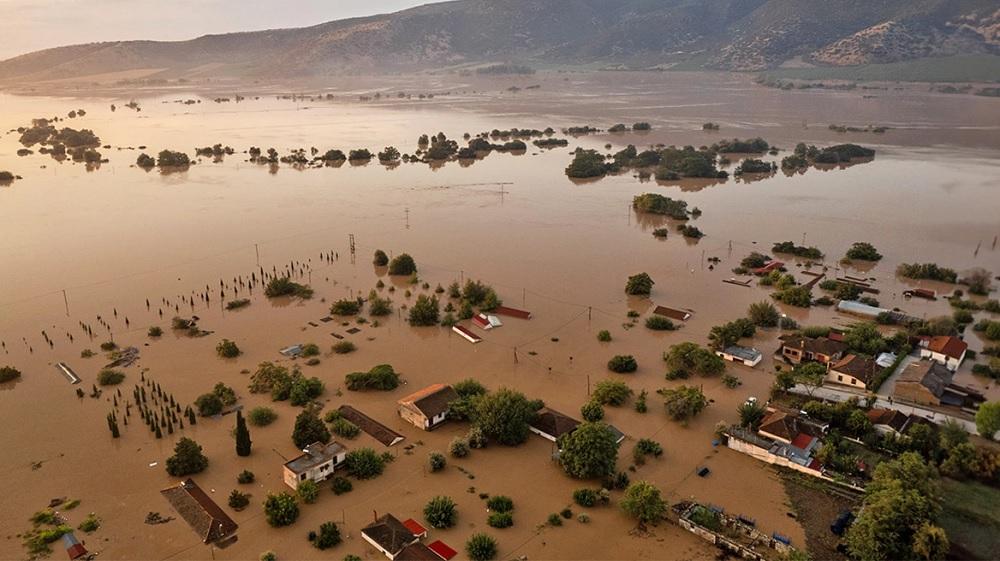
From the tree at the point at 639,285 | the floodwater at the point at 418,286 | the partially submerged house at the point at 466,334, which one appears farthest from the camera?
the tree at the point at 639,285

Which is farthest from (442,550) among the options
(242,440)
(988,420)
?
(988,420)

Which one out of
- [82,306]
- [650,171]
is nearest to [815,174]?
[650,171]

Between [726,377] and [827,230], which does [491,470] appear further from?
[827,230]

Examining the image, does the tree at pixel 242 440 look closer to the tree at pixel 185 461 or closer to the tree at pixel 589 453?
the tree at pixel 185 461

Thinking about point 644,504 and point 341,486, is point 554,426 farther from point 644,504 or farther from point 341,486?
point 341,486

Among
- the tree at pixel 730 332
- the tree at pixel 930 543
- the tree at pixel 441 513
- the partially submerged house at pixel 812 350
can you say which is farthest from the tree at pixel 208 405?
the partially submerged house at pixel 812 350

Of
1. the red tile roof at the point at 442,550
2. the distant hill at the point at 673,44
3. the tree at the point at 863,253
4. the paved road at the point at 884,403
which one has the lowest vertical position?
the red tile roof at the point at 442,550

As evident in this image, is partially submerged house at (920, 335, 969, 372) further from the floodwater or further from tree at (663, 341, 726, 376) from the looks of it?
tree at (663, 341, 726, 376)
